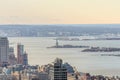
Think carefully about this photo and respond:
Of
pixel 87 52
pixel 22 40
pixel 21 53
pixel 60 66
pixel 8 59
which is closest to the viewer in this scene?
pixel 60 66

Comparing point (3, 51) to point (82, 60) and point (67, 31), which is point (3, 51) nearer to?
point (82, 60)

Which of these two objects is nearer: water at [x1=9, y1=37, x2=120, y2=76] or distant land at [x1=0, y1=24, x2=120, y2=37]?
water at [x1=9, y1=37, x2=120, y2=76]

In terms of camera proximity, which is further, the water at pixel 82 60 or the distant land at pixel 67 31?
the distant land at pixel 67 31

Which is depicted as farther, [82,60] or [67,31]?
[67,31]

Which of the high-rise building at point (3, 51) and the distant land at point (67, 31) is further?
the distant land at point (67, 31)

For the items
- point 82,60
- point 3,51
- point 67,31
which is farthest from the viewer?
point 67,31

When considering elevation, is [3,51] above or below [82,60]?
above

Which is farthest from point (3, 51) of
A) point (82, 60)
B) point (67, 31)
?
point (67, 31)

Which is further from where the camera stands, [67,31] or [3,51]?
[67,31]

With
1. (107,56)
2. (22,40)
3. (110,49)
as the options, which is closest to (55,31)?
(22,40)

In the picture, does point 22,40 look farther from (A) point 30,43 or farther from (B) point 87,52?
(B) point 87,52

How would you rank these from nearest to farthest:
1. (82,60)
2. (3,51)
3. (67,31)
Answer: (3,51), (82,60), (67,31)
